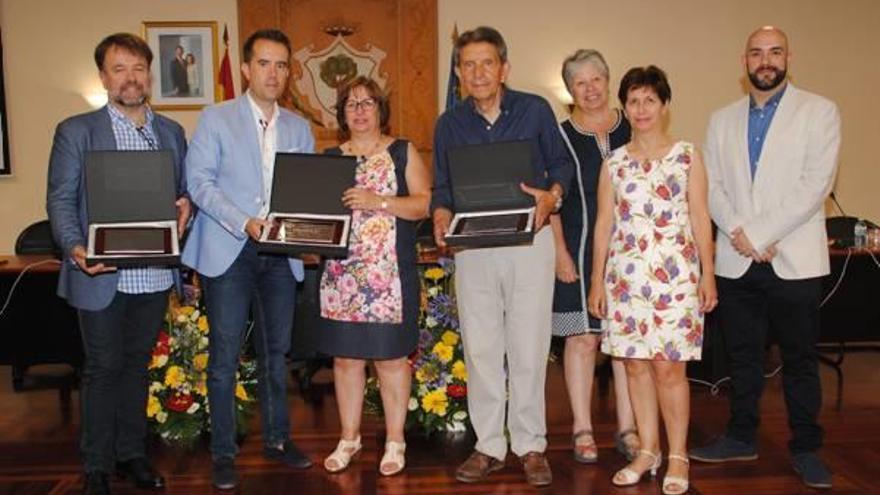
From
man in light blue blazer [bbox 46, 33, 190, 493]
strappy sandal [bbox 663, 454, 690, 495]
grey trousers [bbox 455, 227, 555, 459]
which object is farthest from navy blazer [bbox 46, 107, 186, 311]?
strappy sandal [bbox 663, 454, 690, 495]

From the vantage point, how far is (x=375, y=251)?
9.71 ft

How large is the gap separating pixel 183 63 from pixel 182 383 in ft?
11.6

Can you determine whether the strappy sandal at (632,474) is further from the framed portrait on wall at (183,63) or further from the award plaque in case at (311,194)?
the framed portrait on wall at (183,63)

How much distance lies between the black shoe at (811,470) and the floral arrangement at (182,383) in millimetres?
2189

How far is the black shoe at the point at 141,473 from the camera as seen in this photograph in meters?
3.04

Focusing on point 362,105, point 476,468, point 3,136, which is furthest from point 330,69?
point 476,468

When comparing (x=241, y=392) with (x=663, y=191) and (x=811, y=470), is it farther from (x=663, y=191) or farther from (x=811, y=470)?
(x=811, y=470)

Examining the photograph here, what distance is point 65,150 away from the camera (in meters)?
2.75

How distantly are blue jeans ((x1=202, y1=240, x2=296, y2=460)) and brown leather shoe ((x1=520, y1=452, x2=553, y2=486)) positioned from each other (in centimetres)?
91

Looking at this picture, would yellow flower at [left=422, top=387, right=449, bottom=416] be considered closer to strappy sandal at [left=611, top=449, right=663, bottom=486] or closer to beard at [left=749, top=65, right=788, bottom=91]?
strappy sandal at [left=611, top=449, right=663, bottom=486]

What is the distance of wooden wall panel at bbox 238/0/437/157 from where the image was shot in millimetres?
6414

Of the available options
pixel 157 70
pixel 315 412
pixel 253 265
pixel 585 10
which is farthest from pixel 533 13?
pixel 253 265

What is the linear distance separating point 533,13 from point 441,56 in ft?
2.58

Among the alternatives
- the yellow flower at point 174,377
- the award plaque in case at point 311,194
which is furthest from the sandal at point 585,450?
the yellow flower at point 174,377
